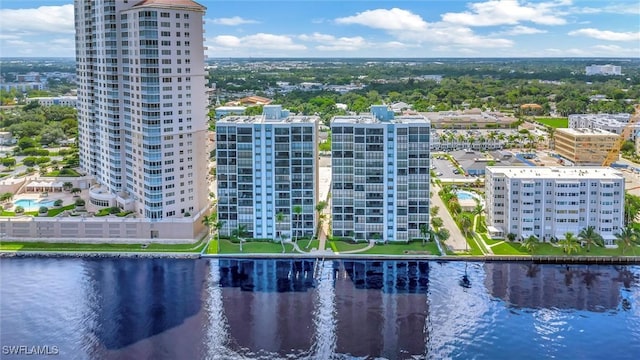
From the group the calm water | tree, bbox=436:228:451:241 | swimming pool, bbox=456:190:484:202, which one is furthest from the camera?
swimming pool, bbox=456:190:484:202

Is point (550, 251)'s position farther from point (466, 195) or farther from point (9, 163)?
point (9, 163)

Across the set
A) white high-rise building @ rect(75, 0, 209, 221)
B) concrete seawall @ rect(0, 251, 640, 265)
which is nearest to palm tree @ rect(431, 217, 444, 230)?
concrete seawall @ rect(0, 251, 640, 265)

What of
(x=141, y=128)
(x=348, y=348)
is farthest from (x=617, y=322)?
(x=141, y=128)

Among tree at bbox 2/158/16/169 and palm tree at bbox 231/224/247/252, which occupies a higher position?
tree at bbox 2/158/16/169

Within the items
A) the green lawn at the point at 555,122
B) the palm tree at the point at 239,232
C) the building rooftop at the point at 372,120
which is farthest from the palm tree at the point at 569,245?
the green lawn at the point at 555,122

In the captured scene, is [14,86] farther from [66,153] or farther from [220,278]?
[220,278]

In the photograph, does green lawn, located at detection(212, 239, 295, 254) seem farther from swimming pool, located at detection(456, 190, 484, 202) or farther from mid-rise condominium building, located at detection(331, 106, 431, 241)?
swimming pool, located at detection(456, 190, 484, 202)

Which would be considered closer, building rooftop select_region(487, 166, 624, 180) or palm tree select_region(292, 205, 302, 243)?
building rooftop select_region(487, 166, 624, 180)
